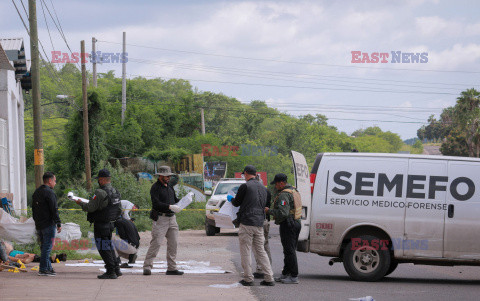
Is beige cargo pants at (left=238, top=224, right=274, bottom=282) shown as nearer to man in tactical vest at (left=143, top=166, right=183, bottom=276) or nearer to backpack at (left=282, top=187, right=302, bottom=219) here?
backpack at (left=282, top=187, right=302, bottom=219)

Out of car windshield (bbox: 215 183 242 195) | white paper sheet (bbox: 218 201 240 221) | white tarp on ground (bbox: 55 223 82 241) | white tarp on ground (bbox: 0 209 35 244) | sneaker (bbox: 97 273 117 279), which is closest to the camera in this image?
sneaker (bbox: 97 273 117 279)

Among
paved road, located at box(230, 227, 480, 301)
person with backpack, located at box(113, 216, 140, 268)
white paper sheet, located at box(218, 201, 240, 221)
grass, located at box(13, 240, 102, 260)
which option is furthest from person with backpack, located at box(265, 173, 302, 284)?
grass, located at box(13, 240, 102, 260)

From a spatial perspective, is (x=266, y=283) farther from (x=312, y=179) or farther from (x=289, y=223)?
(x=312, y=179)

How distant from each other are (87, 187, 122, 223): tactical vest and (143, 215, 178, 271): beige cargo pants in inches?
30.3

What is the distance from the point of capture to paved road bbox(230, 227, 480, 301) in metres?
10.1

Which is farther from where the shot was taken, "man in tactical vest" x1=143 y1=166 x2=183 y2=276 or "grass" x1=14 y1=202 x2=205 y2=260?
"grass" x1=14 y1=202 x2=205 y2=260

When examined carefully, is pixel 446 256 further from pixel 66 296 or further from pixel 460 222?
pixel 66 296

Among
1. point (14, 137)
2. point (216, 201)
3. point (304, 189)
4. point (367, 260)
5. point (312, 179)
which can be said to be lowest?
point (216, 201)

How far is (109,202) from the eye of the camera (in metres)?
11.9

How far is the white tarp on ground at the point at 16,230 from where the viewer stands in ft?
51.1

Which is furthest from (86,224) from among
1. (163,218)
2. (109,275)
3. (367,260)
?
(367,260)

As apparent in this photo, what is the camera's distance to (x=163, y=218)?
484 inches

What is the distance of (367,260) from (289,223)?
5.15ft

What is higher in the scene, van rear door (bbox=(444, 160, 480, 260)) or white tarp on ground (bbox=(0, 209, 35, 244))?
van rear door (bbox=(444, 160, 480, 260))
